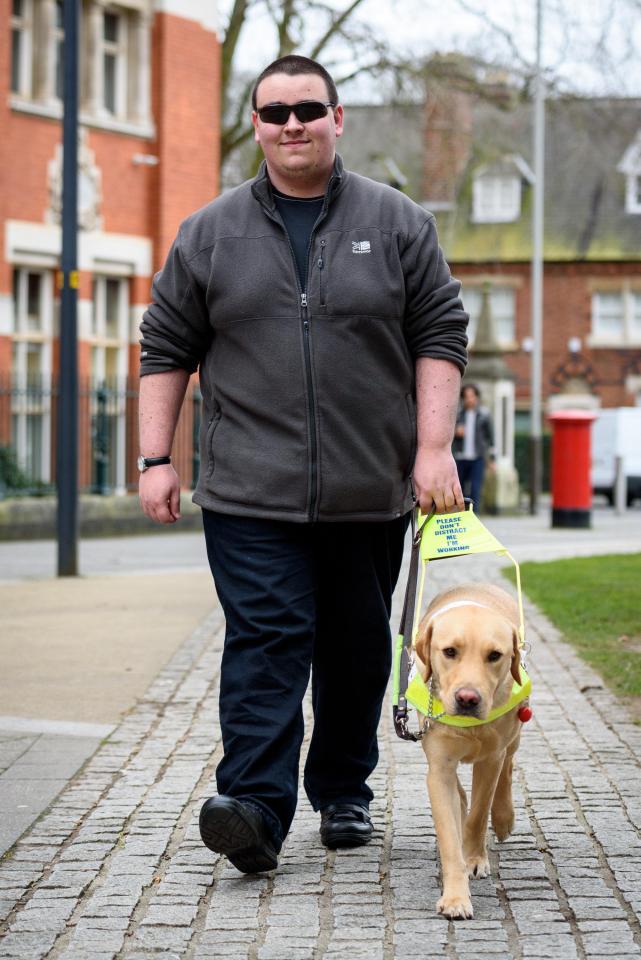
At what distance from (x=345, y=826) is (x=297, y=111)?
2.01 meters

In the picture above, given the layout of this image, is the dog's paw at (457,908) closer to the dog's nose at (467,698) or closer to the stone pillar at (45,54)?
the dog's nose at (467,698)

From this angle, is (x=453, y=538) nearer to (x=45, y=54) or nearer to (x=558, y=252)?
(x=45, y=54)

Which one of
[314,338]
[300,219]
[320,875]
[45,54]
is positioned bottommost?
[320,875]

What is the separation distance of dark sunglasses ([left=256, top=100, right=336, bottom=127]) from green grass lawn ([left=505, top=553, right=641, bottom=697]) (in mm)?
3770

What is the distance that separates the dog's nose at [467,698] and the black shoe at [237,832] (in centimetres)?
69

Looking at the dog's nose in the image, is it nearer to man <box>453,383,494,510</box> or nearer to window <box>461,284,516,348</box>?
man <box>453,383,494,510</box>

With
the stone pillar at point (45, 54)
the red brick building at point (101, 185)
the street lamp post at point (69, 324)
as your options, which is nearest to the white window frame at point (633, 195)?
the red brick building at point (101, 185)

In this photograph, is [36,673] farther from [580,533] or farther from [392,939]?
[580,533]

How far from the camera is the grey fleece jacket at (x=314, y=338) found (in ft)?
14.6

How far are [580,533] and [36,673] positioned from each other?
44.4 feet

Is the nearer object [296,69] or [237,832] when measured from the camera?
[237,832]

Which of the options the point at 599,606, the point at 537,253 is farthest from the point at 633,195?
the point at 599,606

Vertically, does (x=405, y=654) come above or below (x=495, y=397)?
below

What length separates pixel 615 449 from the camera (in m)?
33.1
